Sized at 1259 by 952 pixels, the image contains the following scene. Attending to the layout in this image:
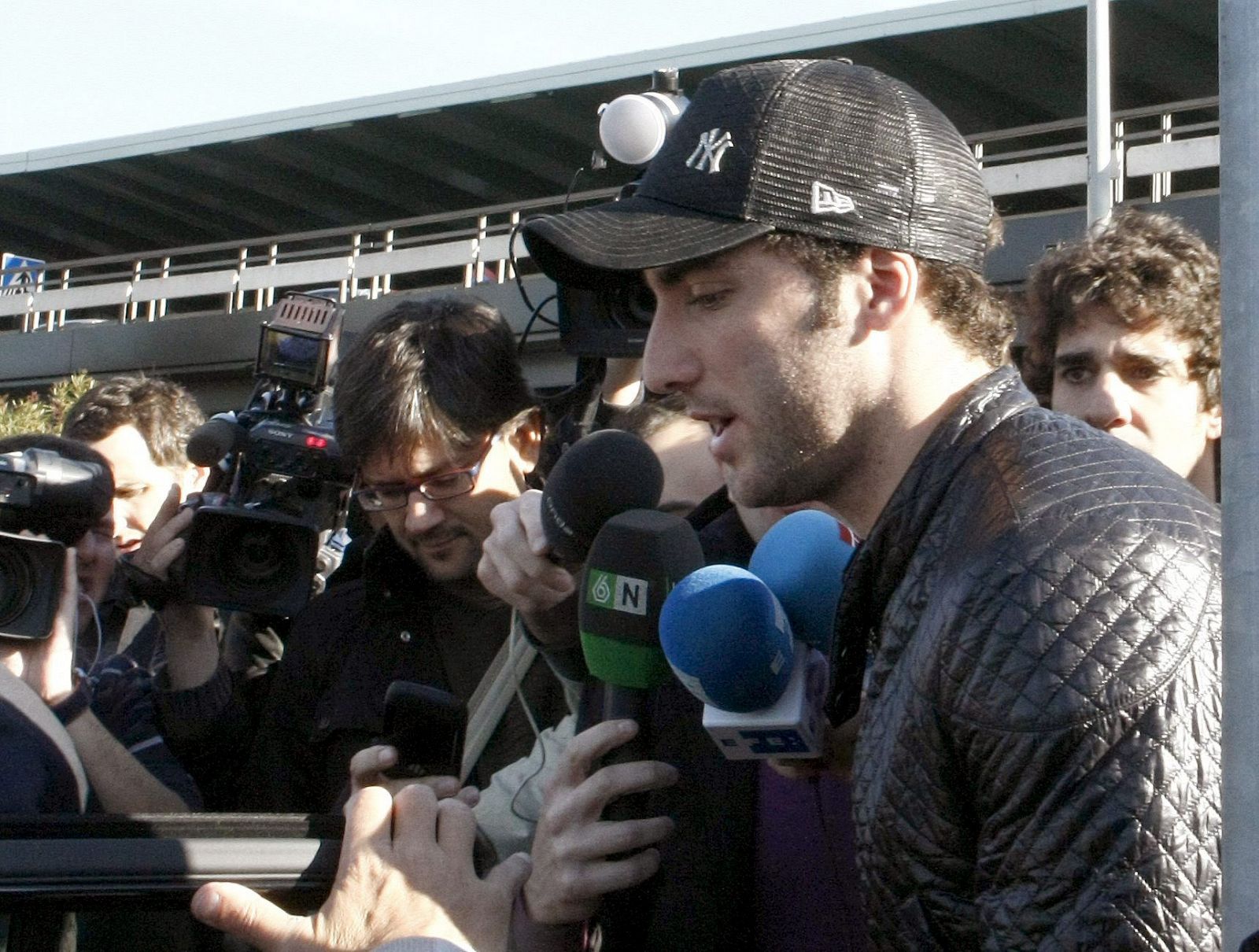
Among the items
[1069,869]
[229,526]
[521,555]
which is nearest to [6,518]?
[229,526]

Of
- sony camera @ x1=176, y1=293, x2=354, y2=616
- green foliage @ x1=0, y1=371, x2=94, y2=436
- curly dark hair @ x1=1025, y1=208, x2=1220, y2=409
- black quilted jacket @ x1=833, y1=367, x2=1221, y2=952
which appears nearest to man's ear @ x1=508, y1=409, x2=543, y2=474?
sony camera @ x1=176, y1=293, x2=354, y2=616

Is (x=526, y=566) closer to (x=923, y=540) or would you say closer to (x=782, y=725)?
(x=782, y=725)

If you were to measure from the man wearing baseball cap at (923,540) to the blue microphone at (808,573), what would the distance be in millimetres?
80

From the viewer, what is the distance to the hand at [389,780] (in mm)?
2234

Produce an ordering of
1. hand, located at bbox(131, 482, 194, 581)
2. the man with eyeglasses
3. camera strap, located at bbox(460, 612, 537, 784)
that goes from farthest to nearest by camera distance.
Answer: hand, located at bbox(131, 482, 194, 581) < the man with eyeglasses < camera strap, located at bbox(460, 612, 537, 784)

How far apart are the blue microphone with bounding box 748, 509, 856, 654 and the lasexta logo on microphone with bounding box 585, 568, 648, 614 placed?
0.59ft

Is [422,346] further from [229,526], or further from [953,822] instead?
[953,822]

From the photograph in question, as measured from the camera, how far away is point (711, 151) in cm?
208

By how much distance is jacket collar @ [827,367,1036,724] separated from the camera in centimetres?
177

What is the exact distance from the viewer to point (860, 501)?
2.04 meters

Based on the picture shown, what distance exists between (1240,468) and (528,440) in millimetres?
2561

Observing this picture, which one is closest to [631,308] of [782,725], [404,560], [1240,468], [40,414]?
[404,560]

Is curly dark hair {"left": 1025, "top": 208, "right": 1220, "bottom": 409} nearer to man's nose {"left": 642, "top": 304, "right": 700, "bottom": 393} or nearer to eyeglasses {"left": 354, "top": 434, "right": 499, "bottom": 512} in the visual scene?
eyeglasses {"left": 354, "top": 434, "right": 499, "bottom": 512}

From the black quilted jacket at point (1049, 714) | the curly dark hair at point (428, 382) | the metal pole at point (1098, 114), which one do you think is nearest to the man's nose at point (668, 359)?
the black quilted jacket at point (1049, 714)
